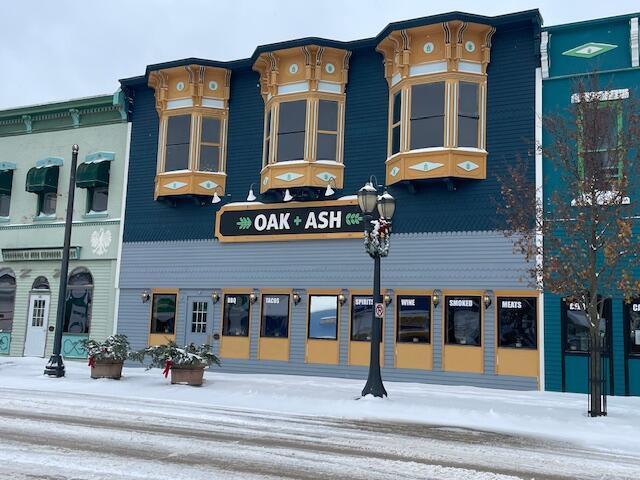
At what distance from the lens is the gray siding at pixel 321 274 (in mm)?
17109

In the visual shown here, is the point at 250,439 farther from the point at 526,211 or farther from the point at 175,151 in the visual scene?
the point at 175,151

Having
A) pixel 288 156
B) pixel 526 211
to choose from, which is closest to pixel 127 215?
pixel 288 156

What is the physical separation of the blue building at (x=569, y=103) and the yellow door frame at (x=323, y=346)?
588cm

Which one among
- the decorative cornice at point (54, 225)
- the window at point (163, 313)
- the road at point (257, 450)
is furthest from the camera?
the decorative cornice at point (54, 225)

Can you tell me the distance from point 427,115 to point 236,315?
8629 millimetres

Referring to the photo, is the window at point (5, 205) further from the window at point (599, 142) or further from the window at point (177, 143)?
the window at point (599, 142)

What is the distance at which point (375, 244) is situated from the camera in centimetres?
1450

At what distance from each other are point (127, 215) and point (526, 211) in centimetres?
1431

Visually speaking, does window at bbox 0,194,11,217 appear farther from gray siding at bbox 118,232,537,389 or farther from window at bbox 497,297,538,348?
window at bbox 497,297,538,348

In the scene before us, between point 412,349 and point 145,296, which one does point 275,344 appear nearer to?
point 412,349

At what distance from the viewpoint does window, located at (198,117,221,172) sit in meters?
21.2

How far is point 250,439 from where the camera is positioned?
9.78 meters

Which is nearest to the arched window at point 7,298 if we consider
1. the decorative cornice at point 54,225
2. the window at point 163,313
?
the decorative cornice at point 54,225

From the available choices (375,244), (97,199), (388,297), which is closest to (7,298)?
(97,199)
